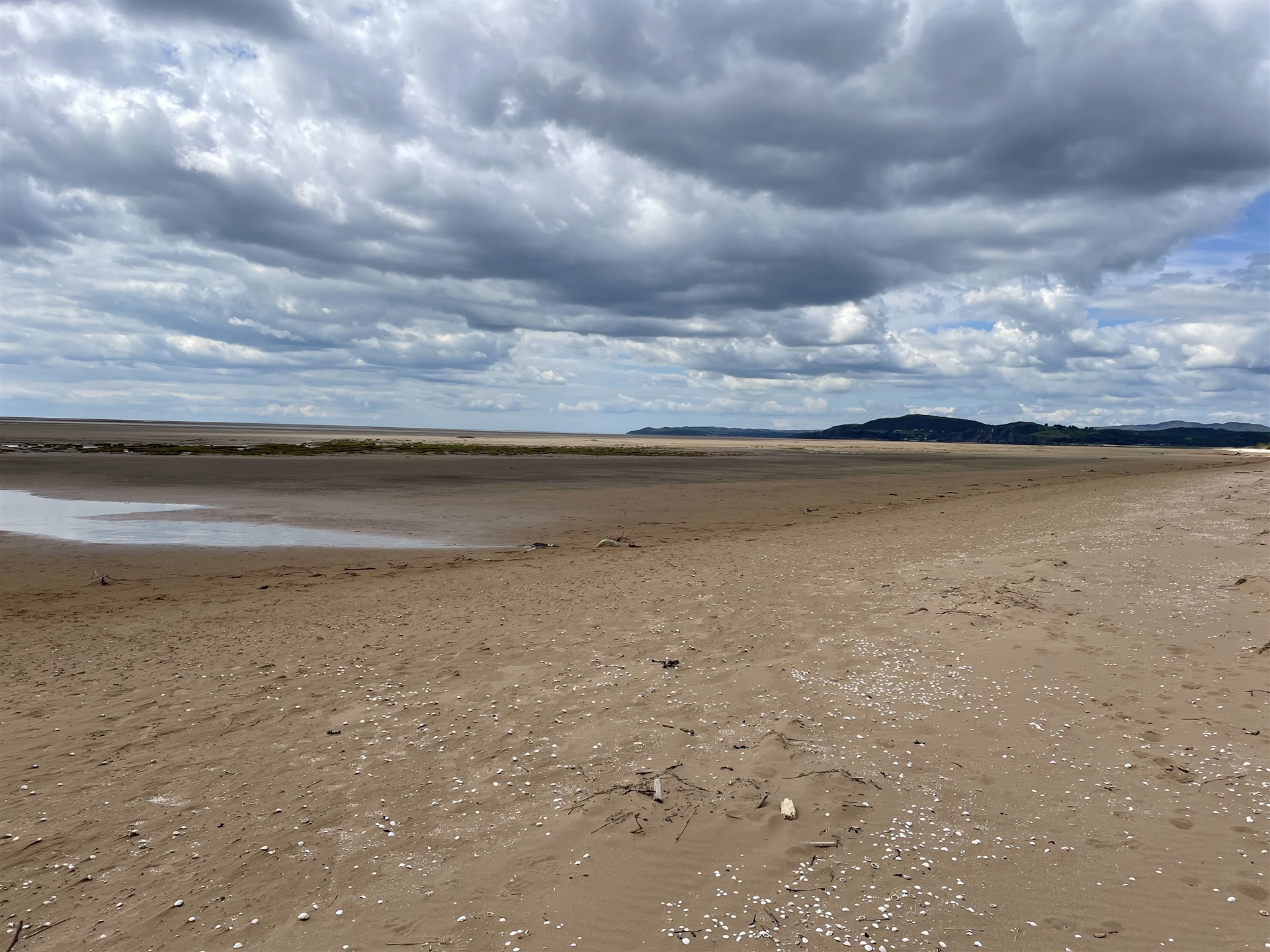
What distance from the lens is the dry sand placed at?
14.9ft

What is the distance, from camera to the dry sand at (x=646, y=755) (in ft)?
14.9

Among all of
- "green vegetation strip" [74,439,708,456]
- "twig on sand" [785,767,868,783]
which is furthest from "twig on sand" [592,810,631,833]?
"green vegetation strip" [74,439,708,456]

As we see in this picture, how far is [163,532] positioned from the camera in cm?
1958

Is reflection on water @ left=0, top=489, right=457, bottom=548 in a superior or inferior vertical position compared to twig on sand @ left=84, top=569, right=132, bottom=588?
superior

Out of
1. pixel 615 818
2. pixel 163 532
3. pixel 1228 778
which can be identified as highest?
pixel 163 532

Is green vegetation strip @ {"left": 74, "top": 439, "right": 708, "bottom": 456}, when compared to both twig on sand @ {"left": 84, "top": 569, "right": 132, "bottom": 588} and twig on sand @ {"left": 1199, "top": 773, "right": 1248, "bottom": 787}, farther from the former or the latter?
twig on sand @ {"left": 1199, "top": 773, "right": 1248, "bottom": 787}

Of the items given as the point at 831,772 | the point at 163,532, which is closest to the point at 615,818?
the point at 831,772

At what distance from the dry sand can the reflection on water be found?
3.44 metres

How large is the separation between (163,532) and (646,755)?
1890 centimetres

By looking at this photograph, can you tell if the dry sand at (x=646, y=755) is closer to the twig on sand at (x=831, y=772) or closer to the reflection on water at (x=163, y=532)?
the twig on sand at (x=831, y=772)

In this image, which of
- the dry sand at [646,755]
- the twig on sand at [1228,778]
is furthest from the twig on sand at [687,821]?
the twig on sand at [1228,778]

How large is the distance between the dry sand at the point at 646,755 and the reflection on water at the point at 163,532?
344cm

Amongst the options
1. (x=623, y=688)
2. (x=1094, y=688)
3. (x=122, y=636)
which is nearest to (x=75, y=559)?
(x=122, y=636)

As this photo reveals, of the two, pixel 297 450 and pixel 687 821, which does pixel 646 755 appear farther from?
pixel 297 450
